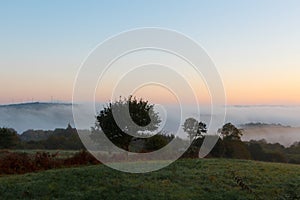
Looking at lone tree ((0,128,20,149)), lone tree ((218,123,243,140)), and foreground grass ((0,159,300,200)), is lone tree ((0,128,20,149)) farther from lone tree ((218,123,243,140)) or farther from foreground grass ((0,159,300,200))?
foreground grass ((0,159,300,200))

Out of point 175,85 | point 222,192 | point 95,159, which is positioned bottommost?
point 222,192

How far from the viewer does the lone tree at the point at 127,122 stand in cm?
2547

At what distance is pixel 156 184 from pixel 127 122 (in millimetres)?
12940

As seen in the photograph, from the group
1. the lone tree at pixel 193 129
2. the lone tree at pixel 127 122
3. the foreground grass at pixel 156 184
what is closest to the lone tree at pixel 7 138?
the lone tree at pixel 127 122

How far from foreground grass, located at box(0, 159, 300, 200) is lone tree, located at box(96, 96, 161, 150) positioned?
26.9 ft

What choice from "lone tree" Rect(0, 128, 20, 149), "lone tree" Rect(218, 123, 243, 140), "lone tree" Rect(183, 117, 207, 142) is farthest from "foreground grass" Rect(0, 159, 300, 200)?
"lone tree" Rect(0, 128, 20, 149)

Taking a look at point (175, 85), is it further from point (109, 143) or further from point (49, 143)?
point (49, 143)

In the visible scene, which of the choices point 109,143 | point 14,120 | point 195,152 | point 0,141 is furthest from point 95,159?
point 14,120

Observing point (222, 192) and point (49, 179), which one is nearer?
point (222, 192)

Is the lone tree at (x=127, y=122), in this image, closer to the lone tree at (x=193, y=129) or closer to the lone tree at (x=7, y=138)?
the lone tree at (x=193, y=129)

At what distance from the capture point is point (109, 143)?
87.6 ft

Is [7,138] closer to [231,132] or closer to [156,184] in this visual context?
[231,132]

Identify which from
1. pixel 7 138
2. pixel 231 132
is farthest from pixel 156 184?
pixel 7 138

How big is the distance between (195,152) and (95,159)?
676cm
